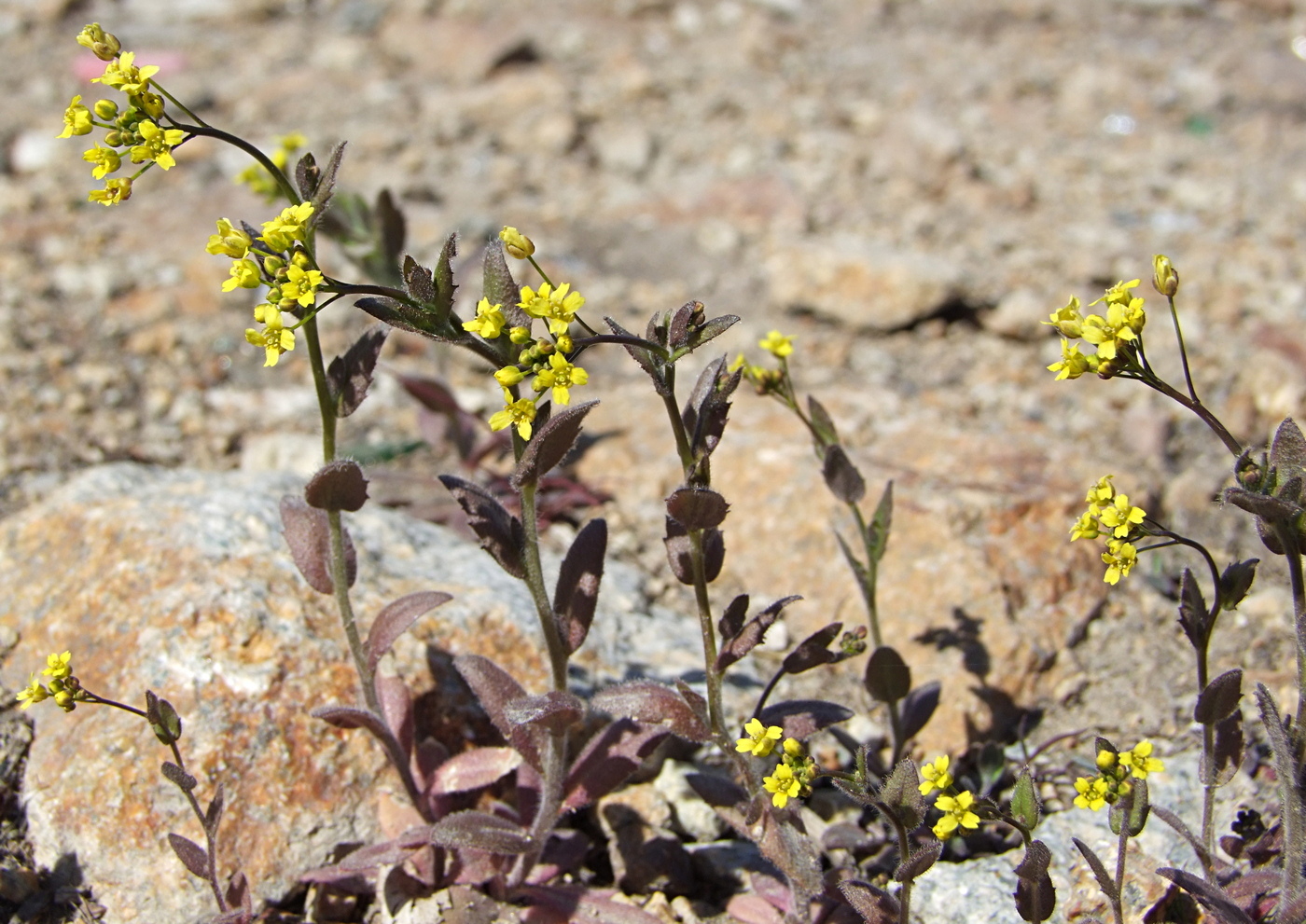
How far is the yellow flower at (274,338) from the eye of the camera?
2516 millimetres

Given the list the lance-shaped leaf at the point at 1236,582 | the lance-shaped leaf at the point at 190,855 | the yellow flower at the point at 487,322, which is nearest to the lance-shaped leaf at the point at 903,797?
the lance-shaped leaf at the point at 1236,582

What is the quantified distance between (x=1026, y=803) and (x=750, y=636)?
2.41 feet

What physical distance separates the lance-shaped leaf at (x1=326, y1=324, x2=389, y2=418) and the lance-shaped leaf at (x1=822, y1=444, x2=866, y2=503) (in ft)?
4.10

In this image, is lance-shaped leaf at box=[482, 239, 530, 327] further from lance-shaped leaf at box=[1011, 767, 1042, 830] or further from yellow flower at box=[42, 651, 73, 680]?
lance-shaped leaf at box=[1011, 767, 1042, 830]

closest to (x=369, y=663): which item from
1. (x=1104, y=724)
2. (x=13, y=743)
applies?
(x=13, y=743)

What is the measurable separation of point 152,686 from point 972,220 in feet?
16.3

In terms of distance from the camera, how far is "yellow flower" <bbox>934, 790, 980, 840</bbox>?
256cm

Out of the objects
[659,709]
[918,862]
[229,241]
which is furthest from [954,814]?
[229,241]

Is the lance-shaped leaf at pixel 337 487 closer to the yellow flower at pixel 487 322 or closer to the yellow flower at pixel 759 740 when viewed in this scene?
the yellow flower at pixel 487 322

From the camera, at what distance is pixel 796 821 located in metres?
2.98

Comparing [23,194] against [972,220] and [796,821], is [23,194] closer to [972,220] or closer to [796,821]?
[972,220]

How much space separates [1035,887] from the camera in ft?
8.78

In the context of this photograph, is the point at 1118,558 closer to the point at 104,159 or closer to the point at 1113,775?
the point at 1113,775

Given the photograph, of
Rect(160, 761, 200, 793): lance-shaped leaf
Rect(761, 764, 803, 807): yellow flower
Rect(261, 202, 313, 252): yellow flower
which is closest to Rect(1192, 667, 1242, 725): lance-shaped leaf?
Rect(761, 764, 803, 807): yellow flower
